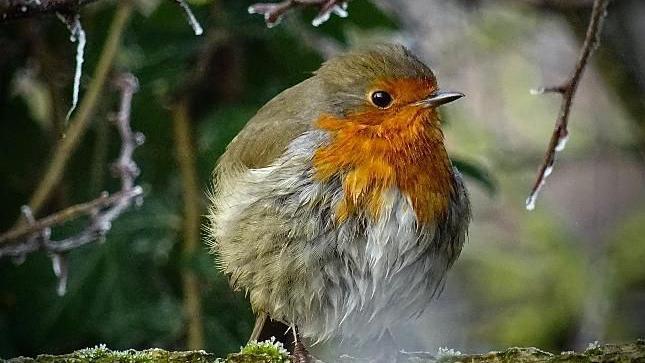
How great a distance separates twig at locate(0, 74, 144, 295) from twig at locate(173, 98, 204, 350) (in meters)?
0.21

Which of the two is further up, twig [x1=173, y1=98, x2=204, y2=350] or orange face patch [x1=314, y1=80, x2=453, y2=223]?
orange face patch [x1=314, y1=80, x2=453, y2=223]

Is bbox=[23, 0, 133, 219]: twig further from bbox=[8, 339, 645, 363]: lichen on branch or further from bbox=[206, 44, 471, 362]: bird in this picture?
bbox=[8, 339, 645, 363]: lichen on branch

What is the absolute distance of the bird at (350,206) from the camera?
3.03 m

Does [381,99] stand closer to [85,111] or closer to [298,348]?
[298,348]

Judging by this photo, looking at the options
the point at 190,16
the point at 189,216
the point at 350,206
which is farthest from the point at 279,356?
the point at 189,216

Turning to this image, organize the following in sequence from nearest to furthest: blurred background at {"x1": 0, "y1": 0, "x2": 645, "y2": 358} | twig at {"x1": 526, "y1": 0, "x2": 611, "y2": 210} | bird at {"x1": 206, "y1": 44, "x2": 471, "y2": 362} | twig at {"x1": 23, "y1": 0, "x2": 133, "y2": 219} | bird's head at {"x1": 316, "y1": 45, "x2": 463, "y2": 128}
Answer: twig at {"x1": 526, "y1": 0, "x2": 611, "y2": 210}, bird at {"x1": 206, "y1": 44, "x2": 471, "y2": 362}, bird's head at {"x1": 316, "y1": 45, "x2": 463, "y2": 128}, twig at {"x1": 23, "y1": 0, "x2": 133, "y2": 219}, blurred background at {"x1": 0, "y1": 0, "x2": 645, "y2": 358}

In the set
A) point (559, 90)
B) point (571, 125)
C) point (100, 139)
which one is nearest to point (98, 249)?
point (100, 139)

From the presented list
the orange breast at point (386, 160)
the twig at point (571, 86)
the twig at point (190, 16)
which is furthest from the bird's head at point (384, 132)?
the twig at point (190, 16)

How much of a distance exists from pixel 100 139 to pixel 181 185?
351 millimetres

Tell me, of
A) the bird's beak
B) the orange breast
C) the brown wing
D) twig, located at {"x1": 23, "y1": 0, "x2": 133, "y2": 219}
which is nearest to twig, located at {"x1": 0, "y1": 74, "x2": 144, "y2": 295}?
twig, located at {"x1": 23, "y1": 0, "x2": 133, "y2": 219}

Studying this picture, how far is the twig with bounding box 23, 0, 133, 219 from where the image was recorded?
12.1 feet

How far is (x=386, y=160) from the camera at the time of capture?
10.3 feet

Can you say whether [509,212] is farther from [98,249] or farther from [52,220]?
[52,220]

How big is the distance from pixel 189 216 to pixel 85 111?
1.71 ft
